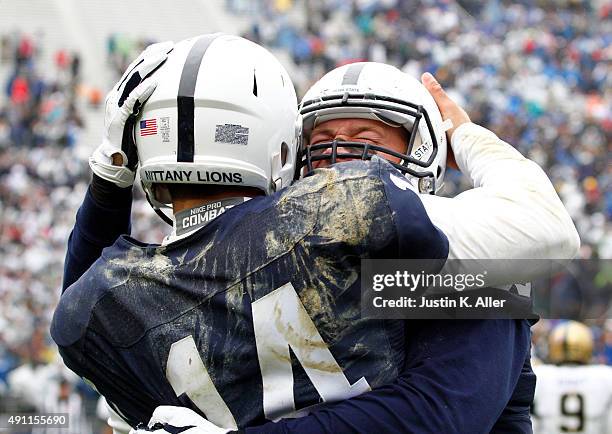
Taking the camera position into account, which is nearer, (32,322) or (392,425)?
(392,425)

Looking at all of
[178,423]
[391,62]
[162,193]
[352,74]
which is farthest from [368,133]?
[391,62]

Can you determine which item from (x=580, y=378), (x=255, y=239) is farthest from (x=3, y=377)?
(x=255, y=239)

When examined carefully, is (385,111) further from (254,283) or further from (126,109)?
(254,283)

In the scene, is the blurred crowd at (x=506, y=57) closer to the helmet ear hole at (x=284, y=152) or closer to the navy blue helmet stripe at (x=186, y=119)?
the helmet ear hole at (x=284, y=152)

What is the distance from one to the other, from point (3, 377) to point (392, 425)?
9458 mm

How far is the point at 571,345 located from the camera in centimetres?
661

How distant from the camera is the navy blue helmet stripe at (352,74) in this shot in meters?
2.83

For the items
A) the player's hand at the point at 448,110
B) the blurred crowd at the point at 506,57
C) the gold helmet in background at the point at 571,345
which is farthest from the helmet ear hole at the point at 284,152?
the blurred crowd at the point at 506,57

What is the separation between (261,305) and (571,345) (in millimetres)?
4897

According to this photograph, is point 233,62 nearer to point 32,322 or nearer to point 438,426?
point 438,426

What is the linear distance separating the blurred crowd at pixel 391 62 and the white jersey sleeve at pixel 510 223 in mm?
8358

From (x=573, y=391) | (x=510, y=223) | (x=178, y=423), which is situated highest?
(x=510, y=223)

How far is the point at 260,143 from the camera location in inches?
87.5

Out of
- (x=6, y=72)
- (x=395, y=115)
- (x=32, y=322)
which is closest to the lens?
(x=395, y=115)
